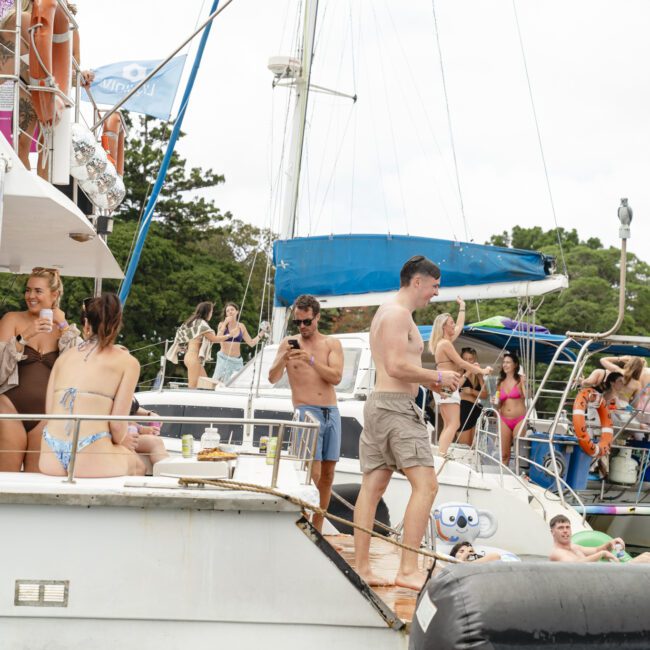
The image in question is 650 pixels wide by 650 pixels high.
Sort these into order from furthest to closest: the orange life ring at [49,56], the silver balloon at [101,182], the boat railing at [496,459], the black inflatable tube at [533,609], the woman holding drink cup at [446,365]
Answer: the woman holding drink cup at [446,365] → the boat railing at [496,459] → the silver balloon at [101,182] → the orange life ring at [49,56] → the black inflatable tube at [533,609]

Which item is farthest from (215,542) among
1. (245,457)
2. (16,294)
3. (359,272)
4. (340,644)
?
(16,294)

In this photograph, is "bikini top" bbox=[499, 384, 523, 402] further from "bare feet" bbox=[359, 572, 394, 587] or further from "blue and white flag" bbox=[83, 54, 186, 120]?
"bare feet" bbox=[359, 572, 394, 587]

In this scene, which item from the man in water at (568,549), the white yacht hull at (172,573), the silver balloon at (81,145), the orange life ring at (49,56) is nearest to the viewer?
the white yacht hull at (172,573)

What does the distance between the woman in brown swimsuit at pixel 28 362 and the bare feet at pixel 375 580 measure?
193cm

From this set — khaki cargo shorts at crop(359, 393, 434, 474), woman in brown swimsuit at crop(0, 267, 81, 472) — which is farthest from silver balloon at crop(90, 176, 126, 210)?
khaki cargo shorts at crop(359, 393, 434, 474)

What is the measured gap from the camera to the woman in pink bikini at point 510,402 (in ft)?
36.8

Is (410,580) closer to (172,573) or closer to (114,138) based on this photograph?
(172,573)

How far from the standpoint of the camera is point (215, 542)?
4.74 meters

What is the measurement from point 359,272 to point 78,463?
292 inches

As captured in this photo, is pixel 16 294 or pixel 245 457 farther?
pixel 16 294

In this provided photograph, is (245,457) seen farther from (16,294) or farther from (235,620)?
(16,294)

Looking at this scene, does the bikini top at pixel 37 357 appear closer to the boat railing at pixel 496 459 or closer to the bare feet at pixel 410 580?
the bare feet at pixel 410 580

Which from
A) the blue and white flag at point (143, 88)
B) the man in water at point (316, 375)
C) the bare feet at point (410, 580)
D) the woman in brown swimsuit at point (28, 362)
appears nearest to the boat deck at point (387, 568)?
the bare feet at point (410, 580)

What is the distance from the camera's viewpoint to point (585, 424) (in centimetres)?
1020
